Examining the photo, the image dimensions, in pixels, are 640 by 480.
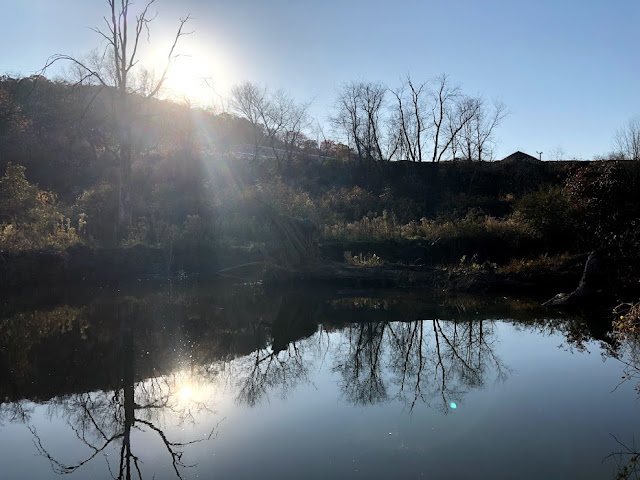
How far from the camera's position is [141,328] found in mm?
12273

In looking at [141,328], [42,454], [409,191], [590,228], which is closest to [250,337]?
[141,328]

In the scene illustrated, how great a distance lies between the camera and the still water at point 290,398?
18.9 feet

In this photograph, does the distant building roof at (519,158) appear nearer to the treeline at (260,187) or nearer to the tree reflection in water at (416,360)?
the treeline at (260,187)

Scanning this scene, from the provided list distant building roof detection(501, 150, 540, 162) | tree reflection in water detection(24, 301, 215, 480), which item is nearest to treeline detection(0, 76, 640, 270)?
distant building roof detection(501, 150, 540, 162)

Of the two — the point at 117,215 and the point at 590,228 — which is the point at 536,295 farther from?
the point at 117,215

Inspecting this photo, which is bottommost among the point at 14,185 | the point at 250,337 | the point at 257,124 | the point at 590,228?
the point at 250,337

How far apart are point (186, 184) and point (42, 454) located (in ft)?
80.4

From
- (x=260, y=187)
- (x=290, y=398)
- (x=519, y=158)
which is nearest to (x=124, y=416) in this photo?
(x=290, y=398)

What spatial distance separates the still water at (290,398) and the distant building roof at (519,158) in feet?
97.4

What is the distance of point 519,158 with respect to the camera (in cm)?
4166

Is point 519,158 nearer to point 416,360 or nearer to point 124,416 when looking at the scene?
point 416,360

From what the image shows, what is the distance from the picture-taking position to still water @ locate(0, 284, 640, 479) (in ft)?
18.9

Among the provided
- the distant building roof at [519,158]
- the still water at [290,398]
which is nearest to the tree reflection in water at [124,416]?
the still water at [290,398]

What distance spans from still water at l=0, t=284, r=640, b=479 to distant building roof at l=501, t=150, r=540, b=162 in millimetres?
29673
